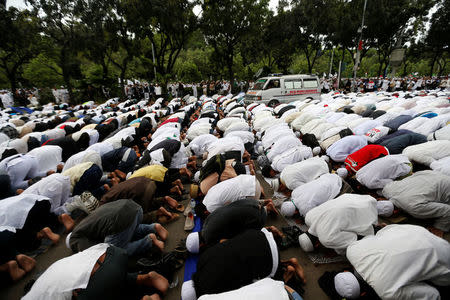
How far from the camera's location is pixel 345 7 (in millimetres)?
16125

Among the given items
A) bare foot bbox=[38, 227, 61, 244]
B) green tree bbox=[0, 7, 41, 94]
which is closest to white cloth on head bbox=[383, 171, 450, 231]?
bare foot bbox=[38, 227, 61, 244]

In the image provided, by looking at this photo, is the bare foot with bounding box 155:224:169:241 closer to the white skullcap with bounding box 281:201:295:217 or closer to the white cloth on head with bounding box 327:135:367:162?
the white skullcap with bounding box 281:201:295:217

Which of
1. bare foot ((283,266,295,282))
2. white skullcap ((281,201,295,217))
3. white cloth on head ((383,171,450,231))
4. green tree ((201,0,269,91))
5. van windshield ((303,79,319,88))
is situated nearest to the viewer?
bare foot ((283,266,295,282))

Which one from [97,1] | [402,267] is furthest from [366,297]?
[97,1]

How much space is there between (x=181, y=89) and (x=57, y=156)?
51.5 feet

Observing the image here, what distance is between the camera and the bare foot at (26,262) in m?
2.76

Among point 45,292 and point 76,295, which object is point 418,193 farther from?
point 45,292

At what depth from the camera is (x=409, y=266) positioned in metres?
1.71

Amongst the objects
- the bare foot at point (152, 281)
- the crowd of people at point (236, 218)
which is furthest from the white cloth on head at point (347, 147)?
the bare foot at point (152, 281)

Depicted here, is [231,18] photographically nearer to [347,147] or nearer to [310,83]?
[310,83]

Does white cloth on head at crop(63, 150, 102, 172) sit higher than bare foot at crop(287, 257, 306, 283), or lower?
higher

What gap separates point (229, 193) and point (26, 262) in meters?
2.87

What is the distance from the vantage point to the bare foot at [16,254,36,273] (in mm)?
2758

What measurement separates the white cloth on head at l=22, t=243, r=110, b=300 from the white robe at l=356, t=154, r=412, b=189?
12.7 feet
